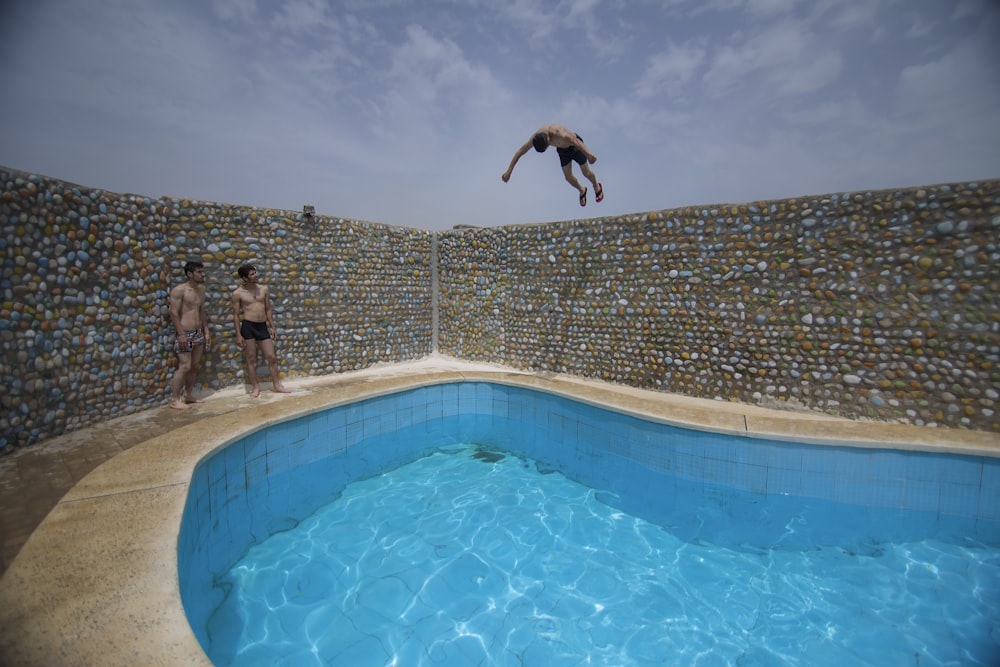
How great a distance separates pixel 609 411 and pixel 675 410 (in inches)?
27.4

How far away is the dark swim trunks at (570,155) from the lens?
205 inches

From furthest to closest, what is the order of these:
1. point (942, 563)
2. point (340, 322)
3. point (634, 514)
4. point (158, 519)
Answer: point (340, 322), point (634, 514), point (942, 563), point (158, 519)

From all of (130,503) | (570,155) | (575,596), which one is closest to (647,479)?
(575,596)

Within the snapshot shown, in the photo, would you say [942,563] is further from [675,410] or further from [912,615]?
[675,410]

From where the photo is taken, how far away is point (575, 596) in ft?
9.76

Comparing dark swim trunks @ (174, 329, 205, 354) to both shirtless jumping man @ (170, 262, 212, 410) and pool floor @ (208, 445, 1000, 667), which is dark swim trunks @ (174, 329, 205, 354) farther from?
pool floor @ (208, 445, 1000, 667)

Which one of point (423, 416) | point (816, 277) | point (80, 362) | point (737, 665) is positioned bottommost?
point (737, 665)

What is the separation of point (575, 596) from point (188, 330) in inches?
190

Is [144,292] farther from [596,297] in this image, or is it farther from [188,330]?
[596,297]

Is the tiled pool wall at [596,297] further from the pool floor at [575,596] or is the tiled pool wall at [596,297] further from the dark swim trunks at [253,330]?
the pool floor at [575,596]

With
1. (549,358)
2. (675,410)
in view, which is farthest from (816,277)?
(549,358)

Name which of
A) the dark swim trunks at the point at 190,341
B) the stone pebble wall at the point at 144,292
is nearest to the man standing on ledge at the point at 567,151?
the stone pebble wall at the point at 144,292

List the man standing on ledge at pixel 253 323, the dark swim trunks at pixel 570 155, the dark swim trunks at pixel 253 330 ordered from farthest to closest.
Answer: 1. the dark swim trunks at pixel 253 330
2. the man standing on ledge at pixel 253 323
3. the dark swim trunks at pixel 570 155

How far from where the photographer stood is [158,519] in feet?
7.82
